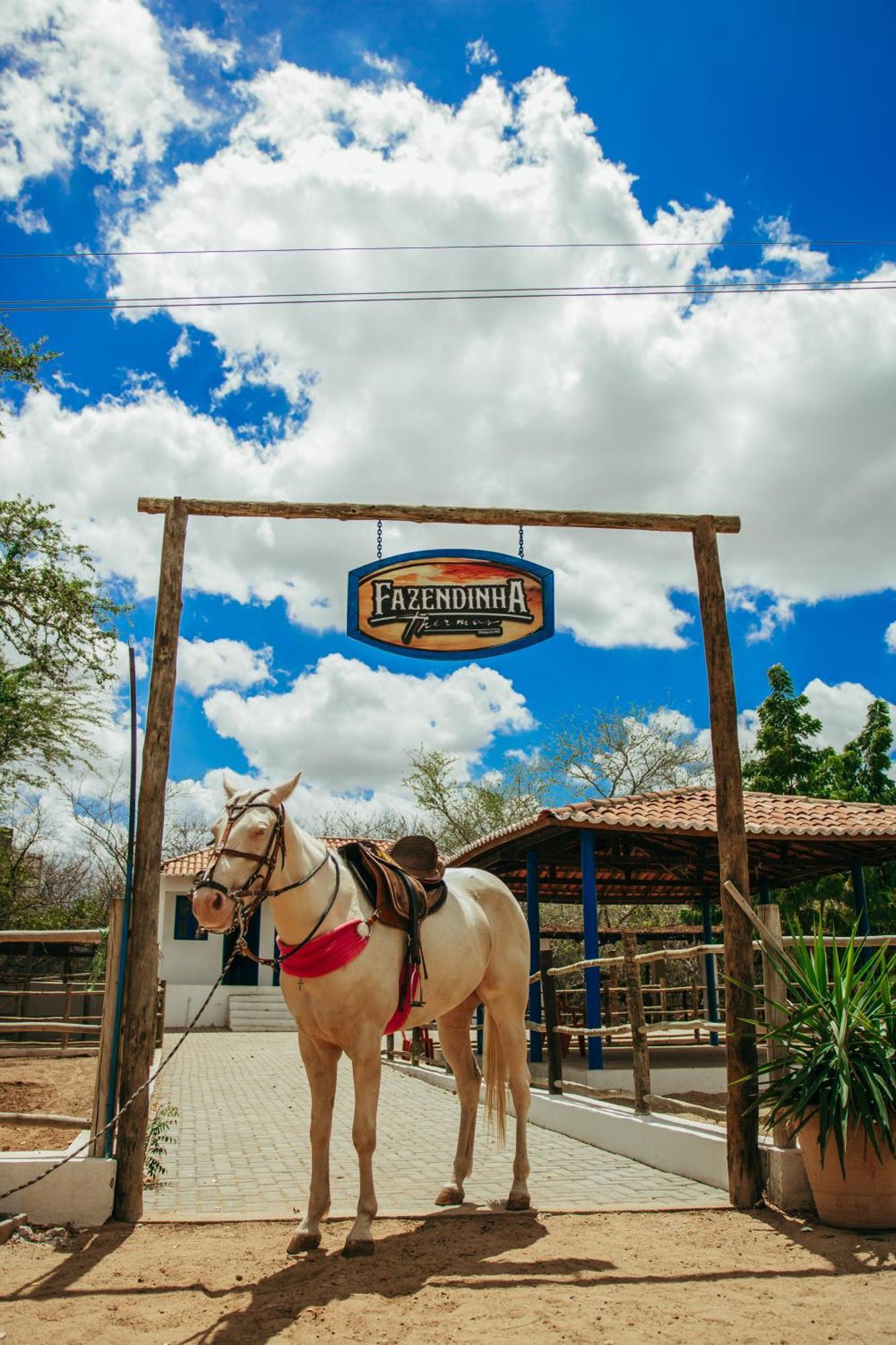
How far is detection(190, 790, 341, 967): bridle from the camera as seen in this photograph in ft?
13.3

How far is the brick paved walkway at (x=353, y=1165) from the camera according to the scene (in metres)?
5.64

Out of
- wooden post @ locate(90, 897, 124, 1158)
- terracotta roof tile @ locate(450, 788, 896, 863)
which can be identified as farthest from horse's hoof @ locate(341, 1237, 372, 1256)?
terracotta roof tile @ locate(450, 788, 896, 863)

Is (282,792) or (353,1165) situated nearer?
(282,792)

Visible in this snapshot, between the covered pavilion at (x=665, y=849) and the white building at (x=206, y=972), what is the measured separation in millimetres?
10142

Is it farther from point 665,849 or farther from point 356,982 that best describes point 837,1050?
point 665,849

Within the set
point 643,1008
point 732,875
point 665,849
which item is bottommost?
point 643,1008

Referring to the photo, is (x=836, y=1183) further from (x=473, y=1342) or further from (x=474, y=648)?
(x=474, y=648)

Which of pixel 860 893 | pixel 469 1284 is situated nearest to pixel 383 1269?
pixel 469 1284

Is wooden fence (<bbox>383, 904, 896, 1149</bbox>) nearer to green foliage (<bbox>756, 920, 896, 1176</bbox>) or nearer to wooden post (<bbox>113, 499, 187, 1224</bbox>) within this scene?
green foliage (<bbox>756, 920, 896, 1176</bbox>)

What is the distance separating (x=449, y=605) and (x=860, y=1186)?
3878mm

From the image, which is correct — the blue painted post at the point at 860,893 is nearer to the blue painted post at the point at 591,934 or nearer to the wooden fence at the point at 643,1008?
the wooden fence at the point at 643,1008

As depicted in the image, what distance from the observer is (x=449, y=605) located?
246 inches

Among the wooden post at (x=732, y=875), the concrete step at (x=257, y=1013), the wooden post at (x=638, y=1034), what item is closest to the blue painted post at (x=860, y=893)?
the wooden post at (x=638, y=1034)

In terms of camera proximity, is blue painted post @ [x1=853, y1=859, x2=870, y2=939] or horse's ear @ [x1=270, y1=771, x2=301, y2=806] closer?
horse's ear @ [x1=270, y1=771, x2=301, y2=806]
